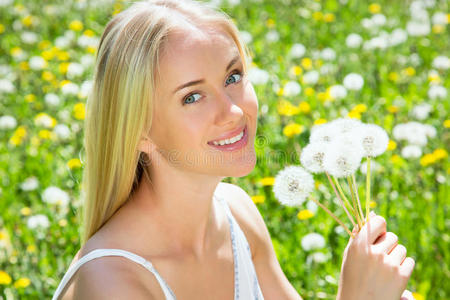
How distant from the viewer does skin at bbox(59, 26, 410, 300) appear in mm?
1315

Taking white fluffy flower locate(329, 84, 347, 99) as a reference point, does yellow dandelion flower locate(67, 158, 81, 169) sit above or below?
below

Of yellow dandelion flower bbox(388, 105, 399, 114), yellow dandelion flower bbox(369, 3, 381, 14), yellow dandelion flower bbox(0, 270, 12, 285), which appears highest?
yellow dandelion flower bbox(388, 105, 399, 114)

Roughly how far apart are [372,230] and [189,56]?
21.2 inches

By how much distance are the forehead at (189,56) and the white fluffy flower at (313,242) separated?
2.88 feet

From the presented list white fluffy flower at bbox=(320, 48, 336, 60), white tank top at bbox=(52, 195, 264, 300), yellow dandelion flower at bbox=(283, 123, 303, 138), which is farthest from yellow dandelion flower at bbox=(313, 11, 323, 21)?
white tank top at bbox=(52, 195, 264, 300)

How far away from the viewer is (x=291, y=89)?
9.68 ft

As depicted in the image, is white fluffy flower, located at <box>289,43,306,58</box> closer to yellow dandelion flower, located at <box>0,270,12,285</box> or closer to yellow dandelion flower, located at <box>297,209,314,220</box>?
yellow dandelion flower, located at <box>297,209,314,220</box>

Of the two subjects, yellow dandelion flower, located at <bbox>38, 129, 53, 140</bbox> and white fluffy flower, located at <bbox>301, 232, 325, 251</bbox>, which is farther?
yellow dandelion flower, located at <bbox>38, 129, 53, 140</bbox>

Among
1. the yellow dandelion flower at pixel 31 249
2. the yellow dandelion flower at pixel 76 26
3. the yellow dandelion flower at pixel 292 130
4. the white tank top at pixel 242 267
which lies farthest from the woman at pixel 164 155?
the yellow dandelion flower at pixel 76 26

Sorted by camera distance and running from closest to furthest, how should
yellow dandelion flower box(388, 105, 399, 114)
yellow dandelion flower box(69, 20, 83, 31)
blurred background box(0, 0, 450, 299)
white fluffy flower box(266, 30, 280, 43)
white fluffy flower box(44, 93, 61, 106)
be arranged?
Answer: 1. blurred background box(0, 0, 450, 299)
2. yellow dandelion flower box(388, 105, 399, 114)
3. white fluffy flower box(44, 93, 61, 106)
4. white fluffy flower box(266, 30, 280, 43)
5. yellow dandelion flower box(69, 20, 83, 31)

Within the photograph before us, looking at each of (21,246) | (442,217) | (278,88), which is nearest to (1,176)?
(21,246)

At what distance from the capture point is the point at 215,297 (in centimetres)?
160

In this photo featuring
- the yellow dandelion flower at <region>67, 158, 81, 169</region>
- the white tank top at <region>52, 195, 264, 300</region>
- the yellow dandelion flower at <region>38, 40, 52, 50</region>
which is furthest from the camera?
the yellow dandelion flower at <region>38, 40, 52, 50</region>

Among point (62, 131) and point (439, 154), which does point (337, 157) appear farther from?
point (62, 131)
